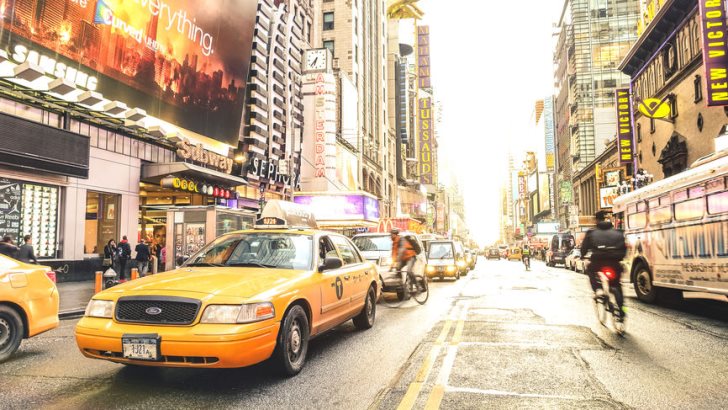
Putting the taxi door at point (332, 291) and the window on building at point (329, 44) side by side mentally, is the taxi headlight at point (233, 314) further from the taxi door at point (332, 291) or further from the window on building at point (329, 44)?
the window on building at point (329, 44)

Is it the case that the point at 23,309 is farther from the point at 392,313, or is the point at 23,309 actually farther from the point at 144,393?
the point at 392,313

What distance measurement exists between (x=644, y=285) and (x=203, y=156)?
20213mm

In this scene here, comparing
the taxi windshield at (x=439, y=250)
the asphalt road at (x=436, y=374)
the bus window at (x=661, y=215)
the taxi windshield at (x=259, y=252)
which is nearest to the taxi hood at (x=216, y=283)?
the taxi windshield at (x=259, y=252)

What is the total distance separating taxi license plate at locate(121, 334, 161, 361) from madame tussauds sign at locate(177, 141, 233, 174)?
1979 cm

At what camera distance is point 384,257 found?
14727 mm

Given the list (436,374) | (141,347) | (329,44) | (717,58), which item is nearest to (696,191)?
(436,374)

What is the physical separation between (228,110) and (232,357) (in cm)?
2405

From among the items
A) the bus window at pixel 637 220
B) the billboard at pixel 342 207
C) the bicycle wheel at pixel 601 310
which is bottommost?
the bicycle wheel at pixel 601 310

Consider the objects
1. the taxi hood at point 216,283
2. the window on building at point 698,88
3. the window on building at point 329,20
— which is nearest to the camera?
the taxi hood at point 216,283

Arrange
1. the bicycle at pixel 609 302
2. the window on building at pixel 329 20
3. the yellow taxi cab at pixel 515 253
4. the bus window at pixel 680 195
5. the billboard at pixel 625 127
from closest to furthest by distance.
Result: 1. the bicycle at pixel 609 302
2. the bus window at pixel 680 195
3. the billboard at pixel 625 127
4. the window on building at pixel 329 20
5. the yellow taxi cab at pixel 515 253

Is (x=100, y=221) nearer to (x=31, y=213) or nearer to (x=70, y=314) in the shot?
(x=31, y=213)

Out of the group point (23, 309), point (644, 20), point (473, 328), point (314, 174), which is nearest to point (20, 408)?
point (23, 309)

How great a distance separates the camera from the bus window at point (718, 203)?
8.91 meters

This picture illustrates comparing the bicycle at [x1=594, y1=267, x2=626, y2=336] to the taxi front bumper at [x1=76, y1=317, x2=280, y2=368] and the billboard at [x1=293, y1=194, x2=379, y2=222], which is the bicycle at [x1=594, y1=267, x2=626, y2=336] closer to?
the taxi front bumper at [x1=76, y1=317, x2=280, y2=368]
